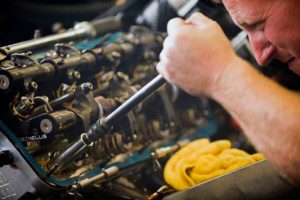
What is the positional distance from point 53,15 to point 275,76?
5.27 feet

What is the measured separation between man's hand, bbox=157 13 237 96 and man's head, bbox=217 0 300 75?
0.24ft

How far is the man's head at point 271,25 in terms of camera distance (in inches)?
34.6

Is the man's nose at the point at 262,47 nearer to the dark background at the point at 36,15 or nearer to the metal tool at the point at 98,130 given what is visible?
the metal tool at the point at 98,130

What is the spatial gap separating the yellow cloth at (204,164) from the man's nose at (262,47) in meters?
0.28

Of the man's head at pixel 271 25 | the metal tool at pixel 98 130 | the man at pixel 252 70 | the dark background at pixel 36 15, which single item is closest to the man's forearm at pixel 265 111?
the man at pixel 252 70

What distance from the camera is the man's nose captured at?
96cm

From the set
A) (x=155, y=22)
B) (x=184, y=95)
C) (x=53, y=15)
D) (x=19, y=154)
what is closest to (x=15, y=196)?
(x=19, y=154)

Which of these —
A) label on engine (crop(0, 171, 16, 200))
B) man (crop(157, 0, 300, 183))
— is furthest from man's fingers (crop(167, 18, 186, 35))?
label on engine (crop(0, 171, 16, 200))

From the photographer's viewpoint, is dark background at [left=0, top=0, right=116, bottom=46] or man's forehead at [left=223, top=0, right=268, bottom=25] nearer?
man's forehead at [left=223, top=0, right=268, bottom=25]

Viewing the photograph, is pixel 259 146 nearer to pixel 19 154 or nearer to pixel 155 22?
pixel 19 154

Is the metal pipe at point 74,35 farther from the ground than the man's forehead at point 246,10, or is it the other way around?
the metal pipe at point 74,35

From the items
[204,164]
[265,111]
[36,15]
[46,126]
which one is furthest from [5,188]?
[36,15]

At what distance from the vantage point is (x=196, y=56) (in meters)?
0.90

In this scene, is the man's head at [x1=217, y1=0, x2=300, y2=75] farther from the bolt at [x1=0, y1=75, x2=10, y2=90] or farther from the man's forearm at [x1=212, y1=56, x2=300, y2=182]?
the bolt at [x1=0, y1=75, x2=10, y2=90]
